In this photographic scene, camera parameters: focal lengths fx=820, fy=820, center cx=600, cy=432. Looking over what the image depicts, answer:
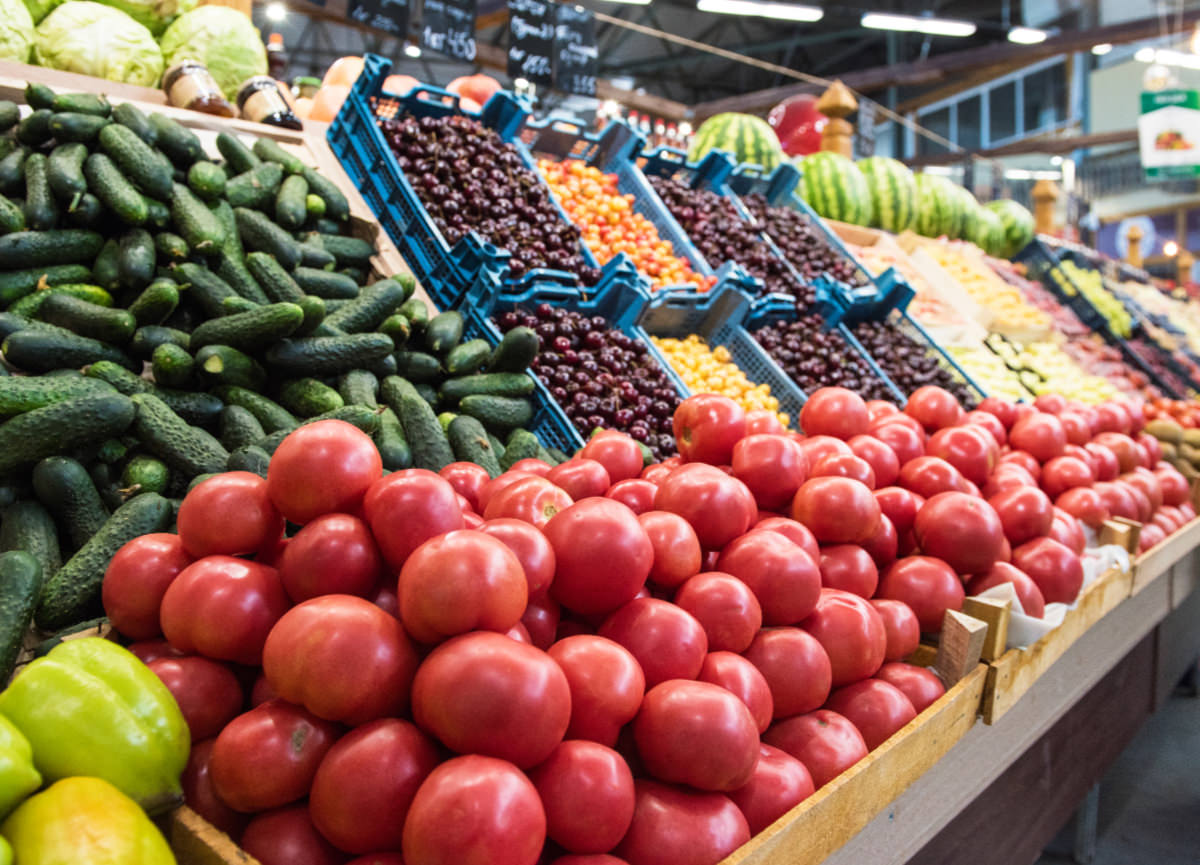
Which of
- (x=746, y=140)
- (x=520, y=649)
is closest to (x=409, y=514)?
(x=520, y=649)

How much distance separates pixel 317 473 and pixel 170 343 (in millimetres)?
1289

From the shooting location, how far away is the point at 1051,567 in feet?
6.28

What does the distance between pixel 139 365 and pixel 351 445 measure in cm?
140

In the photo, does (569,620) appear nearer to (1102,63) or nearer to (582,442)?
(582,442)

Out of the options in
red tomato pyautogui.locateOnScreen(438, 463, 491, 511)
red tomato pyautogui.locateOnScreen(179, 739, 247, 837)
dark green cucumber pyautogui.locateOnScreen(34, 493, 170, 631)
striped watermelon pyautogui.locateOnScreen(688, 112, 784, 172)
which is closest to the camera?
red tomato pyautogui.locateOnScreen(179, 739, 247, 837)

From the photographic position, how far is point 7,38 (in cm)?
301

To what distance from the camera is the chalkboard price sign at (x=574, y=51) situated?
557 cm

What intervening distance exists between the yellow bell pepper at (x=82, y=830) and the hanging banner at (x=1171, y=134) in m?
10.9

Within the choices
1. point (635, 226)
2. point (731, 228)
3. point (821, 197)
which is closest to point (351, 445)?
point (635, 226)

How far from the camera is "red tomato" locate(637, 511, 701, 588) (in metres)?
1.26

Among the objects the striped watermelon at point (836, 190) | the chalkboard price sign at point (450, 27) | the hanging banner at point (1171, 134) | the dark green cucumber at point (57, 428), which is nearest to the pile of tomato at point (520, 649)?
the dark green cucumber at point (57, 428)

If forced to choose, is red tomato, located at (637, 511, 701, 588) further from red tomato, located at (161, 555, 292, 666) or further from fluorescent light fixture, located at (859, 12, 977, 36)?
fluorescent light fixture, located at (859, 12, 977, 36)

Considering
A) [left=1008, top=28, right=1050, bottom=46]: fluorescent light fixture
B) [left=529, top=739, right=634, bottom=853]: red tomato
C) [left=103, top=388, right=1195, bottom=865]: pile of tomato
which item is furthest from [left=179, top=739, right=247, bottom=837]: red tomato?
[left=1008, top=28, right=1050, bottom=46]: fluorescent light fixture

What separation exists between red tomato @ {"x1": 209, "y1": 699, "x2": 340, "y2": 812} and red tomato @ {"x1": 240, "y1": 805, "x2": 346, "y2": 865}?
18 millimetres
